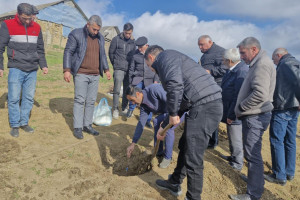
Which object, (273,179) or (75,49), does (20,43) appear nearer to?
(75,49)

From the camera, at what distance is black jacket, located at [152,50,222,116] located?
2211mm

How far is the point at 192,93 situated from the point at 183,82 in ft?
0.49

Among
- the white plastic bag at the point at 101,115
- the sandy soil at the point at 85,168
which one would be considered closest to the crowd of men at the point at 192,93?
the sandy soil at the point at 85,168

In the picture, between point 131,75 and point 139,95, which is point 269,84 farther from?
point 131,75

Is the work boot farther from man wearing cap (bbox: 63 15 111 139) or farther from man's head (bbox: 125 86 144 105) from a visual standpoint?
man wearing cap (bbox: 63 15 111 139)

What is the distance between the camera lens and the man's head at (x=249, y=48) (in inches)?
113

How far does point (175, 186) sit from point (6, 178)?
2093mm

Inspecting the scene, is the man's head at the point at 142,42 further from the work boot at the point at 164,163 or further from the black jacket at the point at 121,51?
the work boot at the point at 164,163

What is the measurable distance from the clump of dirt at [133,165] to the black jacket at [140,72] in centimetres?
202

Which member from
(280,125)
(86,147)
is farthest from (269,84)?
(86,147)

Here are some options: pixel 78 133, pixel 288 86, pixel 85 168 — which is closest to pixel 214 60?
pixel 288 86

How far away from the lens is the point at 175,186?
2.86m

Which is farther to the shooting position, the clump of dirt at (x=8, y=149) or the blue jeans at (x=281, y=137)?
the blue jeans at (x=281, y=137)

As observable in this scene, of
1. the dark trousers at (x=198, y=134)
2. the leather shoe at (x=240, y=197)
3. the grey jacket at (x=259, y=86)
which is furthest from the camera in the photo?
the leather shoe at (x=240, y=197)
